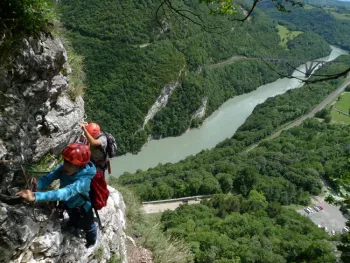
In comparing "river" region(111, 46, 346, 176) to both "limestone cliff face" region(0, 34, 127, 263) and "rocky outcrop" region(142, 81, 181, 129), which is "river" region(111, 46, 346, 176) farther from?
"limestone cliff face" region(0, 34, 127, 263)

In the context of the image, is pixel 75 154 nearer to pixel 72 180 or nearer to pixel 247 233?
pixel 72 180

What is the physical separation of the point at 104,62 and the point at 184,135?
1614 cm

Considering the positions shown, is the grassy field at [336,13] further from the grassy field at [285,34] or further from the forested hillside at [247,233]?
the forested hillside at [247,233]

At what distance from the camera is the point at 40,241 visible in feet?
11.3

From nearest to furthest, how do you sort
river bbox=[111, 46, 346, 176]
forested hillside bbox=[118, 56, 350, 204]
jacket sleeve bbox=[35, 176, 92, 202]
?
jacket sleeve bbox=[35, 176, 92, 202], forested hillside bbox=[118, 56, 350, 204], river bbox=[111, 46, 346, 176]

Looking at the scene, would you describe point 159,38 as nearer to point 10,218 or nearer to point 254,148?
point 254,148

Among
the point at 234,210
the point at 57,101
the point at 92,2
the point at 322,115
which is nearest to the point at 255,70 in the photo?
the point at 322,115

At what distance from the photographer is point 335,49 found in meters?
116

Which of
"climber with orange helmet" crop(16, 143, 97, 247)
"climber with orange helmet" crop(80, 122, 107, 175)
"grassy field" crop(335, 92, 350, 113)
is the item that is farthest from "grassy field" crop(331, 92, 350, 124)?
"climber with orange helmet" crop(16, 143, 97, 247)

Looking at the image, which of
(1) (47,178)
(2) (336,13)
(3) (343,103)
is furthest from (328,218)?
(2) (336,13)

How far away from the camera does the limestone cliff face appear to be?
316 centimetres

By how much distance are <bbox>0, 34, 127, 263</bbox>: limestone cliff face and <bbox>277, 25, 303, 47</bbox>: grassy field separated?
104 meters

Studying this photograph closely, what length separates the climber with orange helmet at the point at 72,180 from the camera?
9.31 feet

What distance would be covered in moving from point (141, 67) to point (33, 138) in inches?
1886
